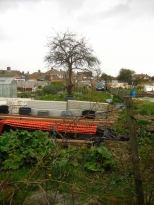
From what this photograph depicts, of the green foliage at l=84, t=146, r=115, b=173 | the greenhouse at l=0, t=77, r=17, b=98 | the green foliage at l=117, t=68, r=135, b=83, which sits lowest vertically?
the green foliage at l=84, t=146, r=115, b=173

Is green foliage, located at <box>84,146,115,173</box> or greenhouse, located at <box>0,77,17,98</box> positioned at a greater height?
greenhouse, located at <box>0,77,17,98</box>

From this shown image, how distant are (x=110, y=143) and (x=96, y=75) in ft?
65.0

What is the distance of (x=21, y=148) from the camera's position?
178 inches

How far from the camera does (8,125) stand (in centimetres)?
668

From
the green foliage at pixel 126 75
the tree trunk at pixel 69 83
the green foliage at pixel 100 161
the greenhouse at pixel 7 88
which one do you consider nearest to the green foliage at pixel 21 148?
the green foliage at pixel 100 161

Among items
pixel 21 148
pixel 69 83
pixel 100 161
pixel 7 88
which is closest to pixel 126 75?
pixel 69 83

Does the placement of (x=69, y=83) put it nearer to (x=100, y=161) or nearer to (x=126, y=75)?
(x=100, y=161)

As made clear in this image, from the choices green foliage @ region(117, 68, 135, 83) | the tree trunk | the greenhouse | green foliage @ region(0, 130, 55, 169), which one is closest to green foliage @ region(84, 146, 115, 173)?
green foliage @ region(0, 130, 55, 169)

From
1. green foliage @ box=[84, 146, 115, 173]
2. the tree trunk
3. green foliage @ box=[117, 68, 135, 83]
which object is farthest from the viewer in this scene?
green foliage @ box=[117, 68, 135, 83]

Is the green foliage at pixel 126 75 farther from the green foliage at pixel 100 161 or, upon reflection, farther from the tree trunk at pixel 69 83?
the green foliage at pixel 100 161

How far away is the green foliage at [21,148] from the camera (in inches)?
172

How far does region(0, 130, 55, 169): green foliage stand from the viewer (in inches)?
172

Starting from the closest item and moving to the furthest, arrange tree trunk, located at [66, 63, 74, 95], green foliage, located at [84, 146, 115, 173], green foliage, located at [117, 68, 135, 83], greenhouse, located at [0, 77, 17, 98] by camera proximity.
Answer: green foliage, located at [84, 146, 115, 173] < tree trunk, located at [66, 63, 74, 95] < greenhouse, located at [0, 77, 17, 98] < green foliage, located at [117, 68, 135, 83]

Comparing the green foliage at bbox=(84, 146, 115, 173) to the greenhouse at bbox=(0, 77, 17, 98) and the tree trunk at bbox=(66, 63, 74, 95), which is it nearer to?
the tree trunk at bbox=(66, 63, 74, 95)
